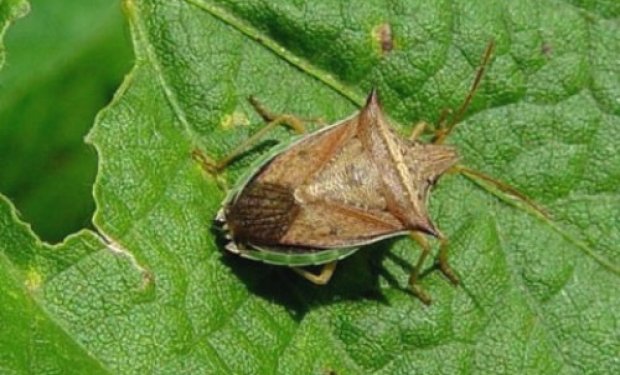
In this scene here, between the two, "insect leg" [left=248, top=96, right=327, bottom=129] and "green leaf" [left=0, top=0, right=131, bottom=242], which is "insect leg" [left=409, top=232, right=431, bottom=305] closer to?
"insect leg" [left=248, top=96, right=327, bottom=129]

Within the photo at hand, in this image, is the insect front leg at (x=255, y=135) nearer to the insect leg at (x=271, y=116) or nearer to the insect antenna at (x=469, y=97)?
the insect leg at (x=271, y=116)

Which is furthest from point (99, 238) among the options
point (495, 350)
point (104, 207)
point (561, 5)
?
point (561, 5)

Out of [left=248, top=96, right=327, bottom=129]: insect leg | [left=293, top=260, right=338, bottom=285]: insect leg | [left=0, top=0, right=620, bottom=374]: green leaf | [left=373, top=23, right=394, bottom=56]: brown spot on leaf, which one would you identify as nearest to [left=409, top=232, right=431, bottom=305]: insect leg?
[left=0, top=0, right=620, bottom=374]: green leaf

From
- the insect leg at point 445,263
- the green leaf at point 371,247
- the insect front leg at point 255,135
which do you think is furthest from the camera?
the insect leg at point 445,263

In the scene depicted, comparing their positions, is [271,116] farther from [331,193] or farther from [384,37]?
[384,37]

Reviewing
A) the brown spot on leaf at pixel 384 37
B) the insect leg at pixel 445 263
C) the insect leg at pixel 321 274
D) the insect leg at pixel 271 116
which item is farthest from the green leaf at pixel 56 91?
the insect leg at pixel 445 263

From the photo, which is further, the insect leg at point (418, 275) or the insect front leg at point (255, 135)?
the insect leg at point (418, 275)

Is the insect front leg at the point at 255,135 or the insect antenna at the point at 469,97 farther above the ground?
the insect antenna at the point at 469,97

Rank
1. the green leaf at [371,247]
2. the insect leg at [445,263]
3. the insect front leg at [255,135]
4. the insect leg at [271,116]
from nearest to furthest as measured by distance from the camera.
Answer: the green leaf at [371,247]
the insect front leg at [255,135]
the insect leg at [271,116]
the insect leg at [445,263]
